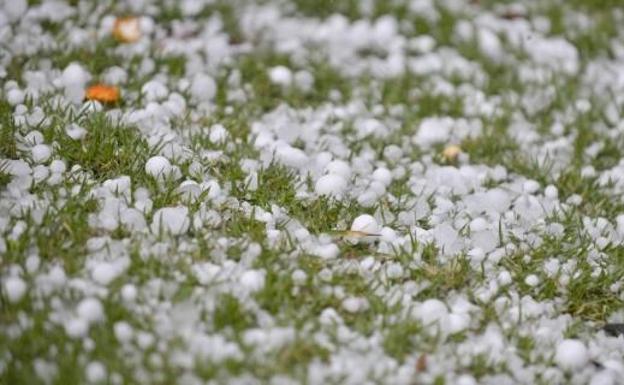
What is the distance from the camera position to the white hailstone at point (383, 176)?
2.66 m

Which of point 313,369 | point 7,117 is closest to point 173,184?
point 7,117

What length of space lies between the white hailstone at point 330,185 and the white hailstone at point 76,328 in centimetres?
91

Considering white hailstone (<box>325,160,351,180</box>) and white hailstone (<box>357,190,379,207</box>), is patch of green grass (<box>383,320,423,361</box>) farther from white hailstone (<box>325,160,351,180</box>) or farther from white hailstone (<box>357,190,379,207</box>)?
white hailstone (<box>325,160,351,180</box>)

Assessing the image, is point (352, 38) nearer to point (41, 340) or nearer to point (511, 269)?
point (511, 269)

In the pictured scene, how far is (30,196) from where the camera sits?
7.36 feet

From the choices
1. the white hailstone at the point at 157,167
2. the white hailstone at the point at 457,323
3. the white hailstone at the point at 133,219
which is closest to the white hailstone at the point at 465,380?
the white hailstone at the point at 457,323

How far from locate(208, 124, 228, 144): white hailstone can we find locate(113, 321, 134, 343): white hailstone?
Result: 3.17ft

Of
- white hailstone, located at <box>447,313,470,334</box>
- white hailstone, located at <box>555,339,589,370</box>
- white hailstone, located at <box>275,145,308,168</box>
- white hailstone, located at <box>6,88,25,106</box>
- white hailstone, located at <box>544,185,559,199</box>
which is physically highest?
white hailstone, located at <box>6,88,25,106</box>

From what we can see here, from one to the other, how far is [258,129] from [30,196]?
3.03 ft

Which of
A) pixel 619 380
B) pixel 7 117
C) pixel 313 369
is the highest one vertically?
pixel 7 117

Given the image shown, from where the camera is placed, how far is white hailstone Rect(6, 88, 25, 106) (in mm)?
2648

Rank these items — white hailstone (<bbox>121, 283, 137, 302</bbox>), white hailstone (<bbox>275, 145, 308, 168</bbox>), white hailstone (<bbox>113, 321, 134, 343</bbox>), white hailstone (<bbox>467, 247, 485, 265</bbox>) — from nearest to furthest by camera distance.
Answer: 1. white hailstone (<bbox>113, 321, 134, 343</bbox>)
2. white hailstone (<bbox>121, 283, 137, 302</bbox>)
3. white hailstone (<bbox>467, 247, 485, 265</bbox>)
4. white hailstone (<bbox>275, 145, 308, 168</bbox>)

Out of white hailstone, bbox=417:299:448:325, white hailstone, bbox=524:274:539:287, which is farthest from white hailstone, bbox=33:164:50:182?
white hailstone, bbox=524:274:539:287

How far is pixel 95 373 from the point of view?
1.75 m
